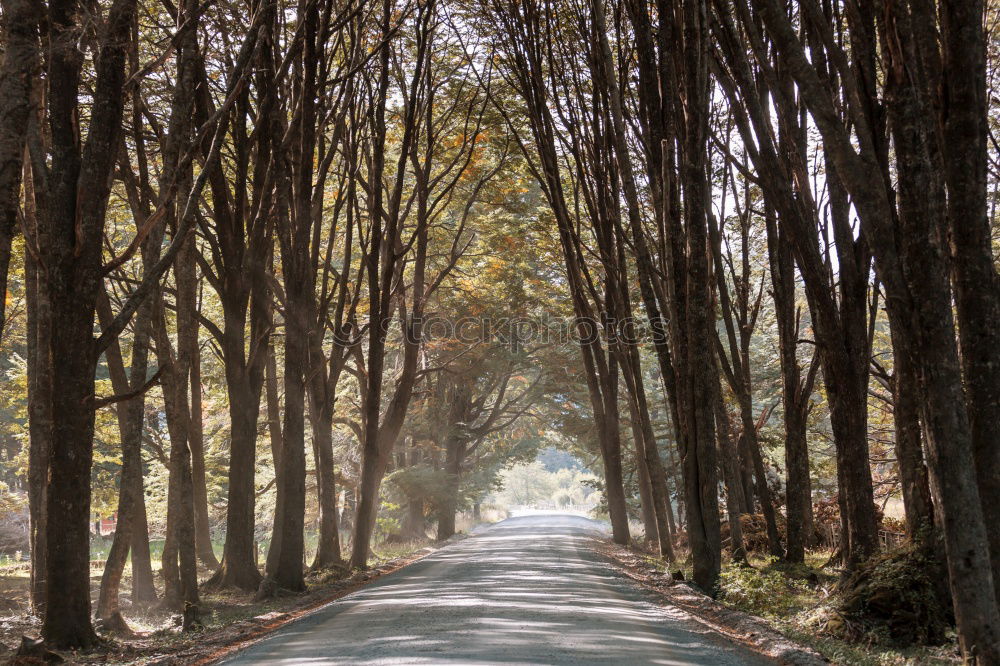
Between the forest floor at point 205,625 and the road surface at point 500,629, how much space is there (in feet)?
1.61

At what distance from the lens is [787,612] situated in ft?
30.7

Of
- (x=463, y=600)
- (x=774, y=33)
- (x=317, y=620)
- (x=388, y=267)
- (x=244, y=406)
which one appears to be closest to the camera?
(x=774, y=33)

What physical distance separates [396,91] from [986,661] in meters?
18.6

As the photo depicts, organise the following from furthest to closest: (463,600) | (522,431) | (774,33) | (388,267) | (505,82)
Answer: (522,431) < (505,82) < (388,267) < (463,600) < (774,33)

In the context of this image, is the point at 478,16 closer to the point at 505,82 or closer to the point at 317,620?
the point at 505,82

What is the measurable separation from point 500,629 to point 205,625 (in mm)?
4157

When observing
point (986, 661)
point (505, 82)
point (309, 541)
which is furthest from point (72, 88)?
point (309, 541)

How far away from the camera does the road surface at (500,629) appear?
6.29m

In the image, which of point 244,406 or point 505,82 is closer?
point 244,406

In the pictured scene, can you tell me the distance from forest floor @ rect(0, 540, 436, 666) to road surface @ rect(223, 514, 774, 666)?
492mm

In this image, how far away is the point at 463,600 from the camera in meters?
10.0

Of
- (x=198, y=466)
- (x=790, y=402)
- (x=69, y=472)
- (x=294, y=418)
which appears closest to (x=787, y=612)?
(x=790, y=402)

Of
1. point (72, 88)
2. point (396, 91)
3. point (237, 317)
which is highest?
point (396, 91)

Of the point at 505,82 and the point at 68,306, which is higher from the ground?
the point at 505,82
